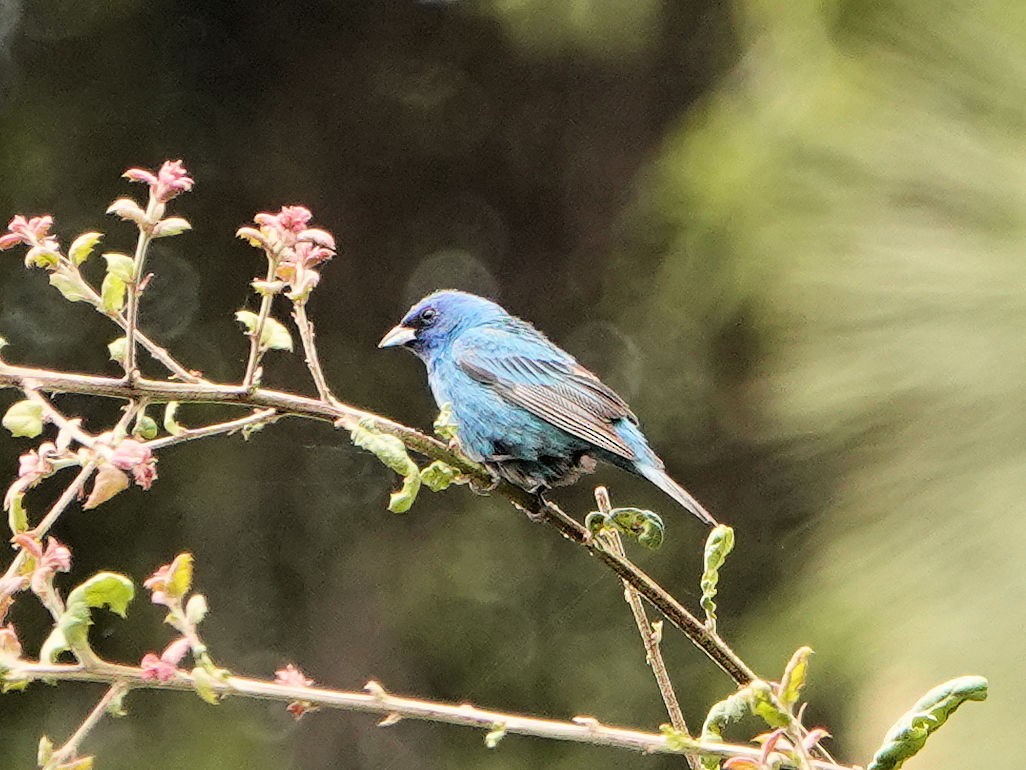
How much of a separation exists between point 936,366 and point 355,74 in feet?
11.9

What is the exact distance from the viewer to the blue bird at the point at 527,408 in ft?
8.58

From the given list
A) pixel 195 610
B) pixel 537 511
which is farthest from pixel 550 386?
pixel 195 610

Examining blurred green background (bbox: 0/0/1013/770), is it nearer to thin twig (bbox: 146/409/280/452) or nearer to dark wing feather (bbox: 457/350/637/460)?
dark wing feather (bbox: 457/350/637/460)

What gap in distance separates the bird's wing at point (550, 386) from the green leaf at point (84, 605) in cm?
149

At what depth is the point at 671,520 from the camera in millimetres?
5309

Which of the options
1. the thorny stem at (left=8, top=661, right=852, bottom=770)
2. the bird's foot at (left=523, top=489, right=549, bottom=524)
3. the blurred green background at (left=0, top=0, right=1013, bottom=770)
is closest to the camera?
the thorny stem at (left=8, top=661, right=852, bottom=770)

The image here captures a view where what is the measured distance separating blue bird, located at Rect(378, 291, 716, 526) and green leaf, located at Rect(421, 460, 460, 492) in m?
0.91

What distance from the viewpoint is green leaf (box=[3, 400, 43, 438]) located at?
1.22 metres

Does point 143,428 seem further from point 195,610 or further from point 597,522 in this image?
point 597,522

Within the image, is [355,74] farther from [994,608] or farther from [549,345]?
[994,608]

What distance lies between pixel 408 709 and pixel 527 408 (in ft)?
5.45

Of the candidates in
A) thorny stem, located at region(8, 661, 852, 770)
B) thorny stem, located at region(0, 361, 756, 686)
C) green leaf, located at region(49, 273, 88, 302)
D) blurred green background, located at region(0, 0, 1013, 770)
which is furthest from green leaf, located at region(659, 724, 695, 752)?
blurred green background, located at region(0, 0, 1013, 770)

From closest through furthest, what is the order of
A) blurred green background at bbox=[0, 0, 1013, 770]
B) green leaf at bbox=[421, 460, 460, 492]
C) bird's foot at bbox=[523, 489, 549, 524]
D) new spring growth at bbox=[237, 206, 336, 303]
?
new spring growth at bbox=[237, 206, 336, 303] → green leaf at bbox=[421, 460, 460, 492] → bird's foot at bbox=[523, 489, 549, 524] → blurred green background at bbox=[0, 0, 1013, 770]

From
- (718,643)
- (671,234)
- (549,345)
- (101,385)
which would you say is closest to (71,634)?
(101,385)
